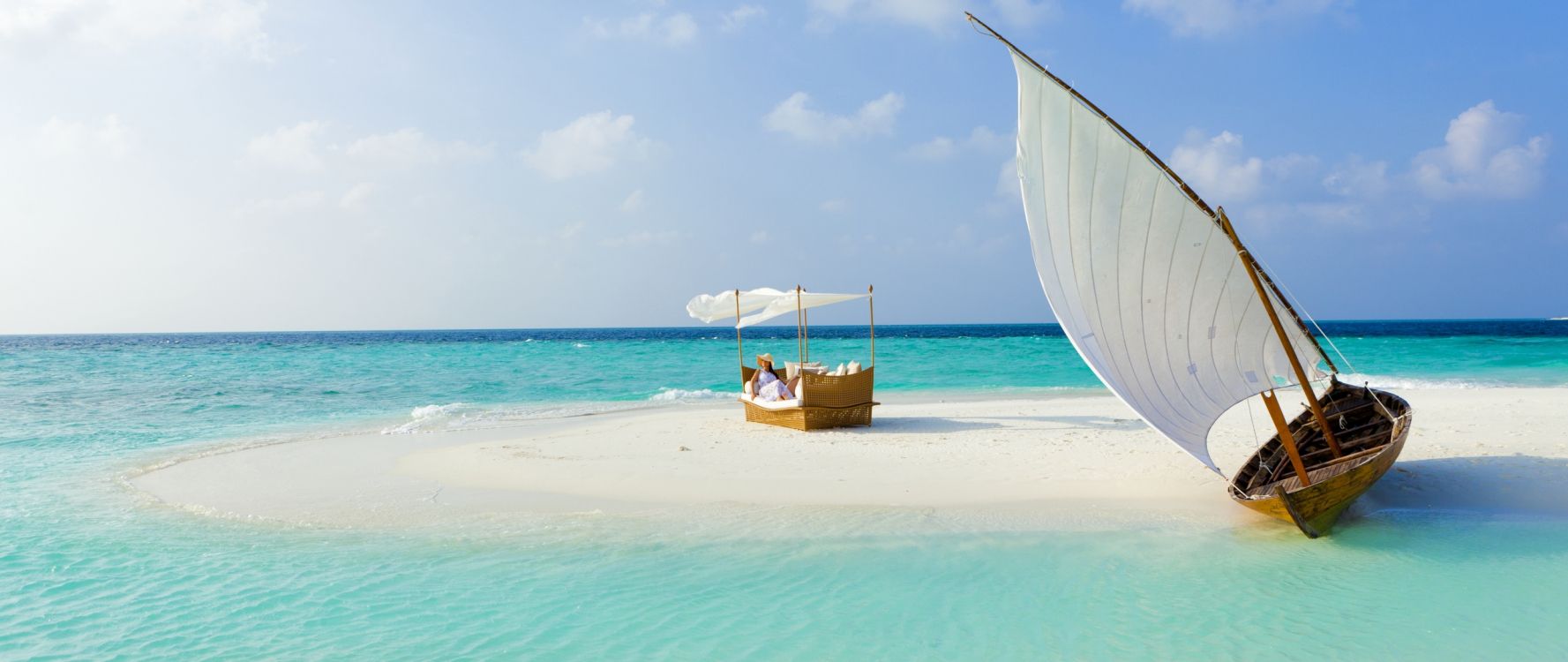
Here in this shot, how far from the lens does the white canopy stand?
14.5 m

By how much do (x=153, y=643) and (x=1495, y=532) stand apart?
9.83m

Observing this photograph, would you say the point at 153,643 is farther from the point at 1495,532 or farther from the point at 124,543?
the point at 1495,532

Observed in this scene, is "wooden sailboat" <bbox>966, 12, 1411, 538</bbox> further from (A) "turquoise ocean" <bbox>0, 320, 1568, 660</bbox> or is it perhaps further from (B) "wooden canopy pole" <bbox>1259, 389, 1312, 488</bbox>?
(A) "turquoise ocean" <bbox>0, 320, 1568, 660</bbox>

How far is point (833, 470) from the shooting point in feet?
32.3

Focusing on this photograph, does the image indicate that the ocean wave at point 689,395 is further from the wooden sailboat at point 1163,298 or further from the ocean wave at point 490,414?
the wooden sailboat at point 1163,298

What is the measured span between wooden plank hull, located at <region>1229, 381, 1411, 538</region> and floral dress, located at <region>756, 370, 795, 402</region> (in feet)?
23.8

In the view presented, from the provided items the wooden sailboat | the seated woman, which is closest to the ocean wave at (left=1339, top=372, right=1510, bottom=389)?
the seated woman

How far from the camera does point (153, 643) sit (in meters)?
5.05

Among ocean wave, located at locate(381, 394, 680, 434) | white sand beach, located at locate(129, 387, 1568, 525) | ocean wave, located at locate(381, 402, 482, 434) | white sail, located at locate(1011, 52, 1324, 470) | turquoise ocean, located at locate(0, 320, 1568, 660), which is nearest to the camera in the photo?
turquoise ocean, located at locate(0, 320, 1568, 660)

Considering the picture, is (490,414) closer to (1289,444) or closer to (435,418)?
(435,418)

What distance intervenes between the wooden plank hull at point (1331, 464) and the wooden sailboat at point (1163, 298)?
0.8 inches

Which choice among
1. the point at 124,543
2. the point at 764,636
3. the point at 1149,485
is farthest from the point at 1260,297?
the point at 124,543

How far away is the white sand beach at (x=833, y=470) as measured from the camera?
818 cm

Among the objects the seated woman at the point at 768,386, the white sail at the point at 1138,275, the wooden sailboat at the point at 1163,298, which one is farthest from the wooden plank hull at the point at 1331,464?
the seated woman at the point at 768,386
